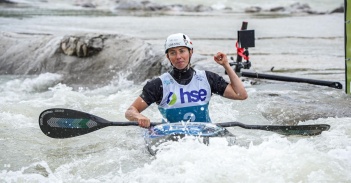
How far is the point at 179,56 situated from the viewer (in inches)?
232

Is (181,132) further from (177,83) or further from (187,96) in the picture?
(177,83)

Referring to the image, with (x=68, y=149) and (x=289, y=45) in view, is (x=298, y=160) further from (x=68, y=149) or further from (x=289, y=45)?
(x=289, y=45)

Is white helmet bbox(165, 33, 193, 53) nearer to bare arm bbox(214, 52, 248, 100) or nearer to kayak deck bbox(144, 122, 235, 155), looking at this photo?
bare arm bbox(214, 52, 248, 100)

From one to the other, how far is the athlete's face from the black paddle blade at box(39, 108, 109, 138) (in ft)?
3.25

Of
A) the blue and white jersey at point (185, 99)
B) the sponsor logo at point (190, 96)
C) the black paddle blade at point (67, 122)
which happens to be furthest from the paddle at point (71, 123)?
the sponsor logo at point (190, 96)

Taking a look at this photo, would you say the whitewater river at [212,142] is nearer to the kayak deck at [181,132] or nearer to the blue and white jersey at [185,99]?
the kayak deck at [181,132]

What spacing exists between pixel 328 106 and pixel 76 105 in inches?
158

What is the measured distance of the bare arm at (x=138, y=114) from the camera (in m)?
5.62

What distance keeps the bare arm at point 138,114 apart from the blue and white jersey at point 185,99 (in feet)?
0.83

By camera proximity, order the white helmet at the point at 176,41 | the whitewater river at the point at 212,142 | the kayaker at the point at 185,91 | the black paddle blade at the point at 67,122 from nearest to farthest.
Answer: the whitewater river at the point at 212,142, the white helmet at the point at 176,41, the kayaker at the point at 185,91, the black paddle blade at the point at 67,122

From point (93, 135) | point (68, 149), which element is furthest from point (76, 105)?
point (68, 149)

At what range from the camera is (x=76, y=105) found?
961 centimetres

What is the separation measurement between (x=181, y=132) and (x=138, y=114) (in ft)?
1.54

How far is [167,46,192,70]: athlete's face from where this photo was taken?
5.90 m
